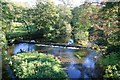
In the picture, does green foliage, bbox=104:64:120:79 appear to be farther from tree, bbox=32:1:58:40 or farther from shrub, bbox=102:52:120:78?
tree, bbox=32:1:58:40

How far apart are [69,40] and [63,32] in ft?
4.81

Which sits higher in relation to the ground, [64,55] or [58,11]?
[58,11]

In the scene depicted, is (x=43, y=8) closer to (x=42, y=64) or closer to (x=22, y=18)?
(x=22, y=18)

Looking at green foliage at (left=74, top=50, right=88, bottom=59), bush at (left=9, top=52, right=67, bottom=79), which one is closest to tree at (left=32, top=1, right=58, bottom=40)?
green foliage at (left=74, top=50, right=88, bottom=59)

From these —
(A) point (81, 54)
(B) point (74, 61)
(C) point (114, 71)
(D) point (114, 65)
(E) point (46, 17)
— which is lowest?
(B) point (74, 61)

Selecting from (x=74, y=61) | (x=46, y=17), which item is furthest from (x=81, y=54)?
(x=46, y=17)

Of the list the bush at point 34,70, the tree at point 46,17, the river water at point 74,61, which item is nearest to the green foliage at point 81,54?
the river water at point 74,61

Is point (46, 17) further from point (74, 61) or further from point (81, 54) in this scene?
point (74, 61)

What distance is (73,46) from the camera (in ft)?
95.0

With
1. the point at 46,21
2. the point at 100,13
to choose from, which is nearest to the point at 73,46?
the point at 46,21

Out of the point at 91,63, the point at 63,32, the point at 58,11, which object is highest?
the point at 58,11

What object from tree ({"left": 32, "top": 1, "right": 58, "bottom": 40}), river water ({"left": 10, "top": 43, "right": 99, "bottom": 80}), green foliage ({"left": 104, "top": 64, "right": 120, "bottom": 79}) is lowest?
river water ({"left": 10, "top": 43, "right": 99, "bottom": 80})

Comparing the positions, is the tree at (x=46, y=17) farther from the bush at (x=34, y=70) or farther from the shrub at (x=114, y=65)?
the shrub at (x=114, y=65)

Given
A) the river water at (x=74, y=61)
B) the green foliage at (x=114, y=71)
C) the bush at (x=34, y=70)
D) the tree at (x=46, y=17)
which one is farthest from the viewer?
the tree at (x=46, y=17)
